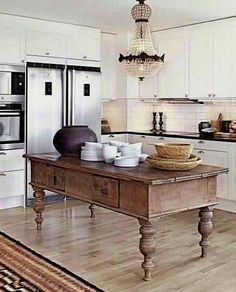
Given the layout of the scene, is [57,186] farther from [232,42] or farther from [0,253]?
[232,42]

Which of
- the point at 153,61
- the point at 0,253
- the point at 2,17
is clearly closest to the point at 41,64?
the point at 2,17

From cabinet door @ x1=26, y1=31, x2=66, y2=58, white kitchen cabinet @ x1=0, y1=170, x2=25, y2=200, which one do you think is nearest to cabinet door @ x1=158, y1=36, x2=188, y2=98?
cabinet door @ x1=26, y1=31, x2=66, y2=58

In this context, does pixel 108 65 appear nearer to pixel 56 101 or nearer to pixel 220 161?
pixel 56 101

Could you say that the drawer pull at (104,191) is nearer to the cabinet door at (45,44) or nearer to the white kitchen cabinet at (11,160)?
the white kitchen cabinet at (11,160)

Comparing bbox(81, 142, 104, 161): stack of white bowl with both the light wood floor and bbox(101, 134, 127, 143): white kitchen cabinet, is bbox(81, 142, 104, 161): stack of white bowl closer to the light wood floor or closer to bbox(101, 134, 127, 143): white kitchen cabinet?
the light wood floor

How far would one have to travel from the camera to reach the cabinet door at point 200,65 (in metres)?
5.74

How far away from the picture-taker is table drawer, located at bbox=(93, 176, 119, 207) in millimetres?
3270

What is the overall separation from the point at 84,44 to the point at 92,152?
2.68 meters

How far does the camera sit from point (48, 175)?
4.13 meters

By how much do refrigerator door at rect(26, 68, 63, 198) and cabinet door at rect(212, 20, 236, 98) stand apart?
2.07m

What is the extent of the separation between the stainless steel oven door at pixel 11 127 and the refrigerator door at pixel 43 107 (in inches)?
4.0

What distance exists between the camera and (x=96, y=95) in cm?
614

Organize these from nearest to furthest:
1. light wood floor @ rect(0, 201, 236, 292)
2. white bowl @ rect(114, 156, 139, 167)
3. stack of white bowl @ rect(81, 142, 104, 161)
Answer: light wood floor @ rect(0, 201, 236, 292) → white bowl @ rect(114, 156, 139, 167) → stack of white bowl @ rect(81, 142, 104, 161)

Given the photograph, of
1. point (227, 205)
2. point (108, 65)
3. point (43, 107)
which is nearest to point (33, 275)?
point (43, 107)
